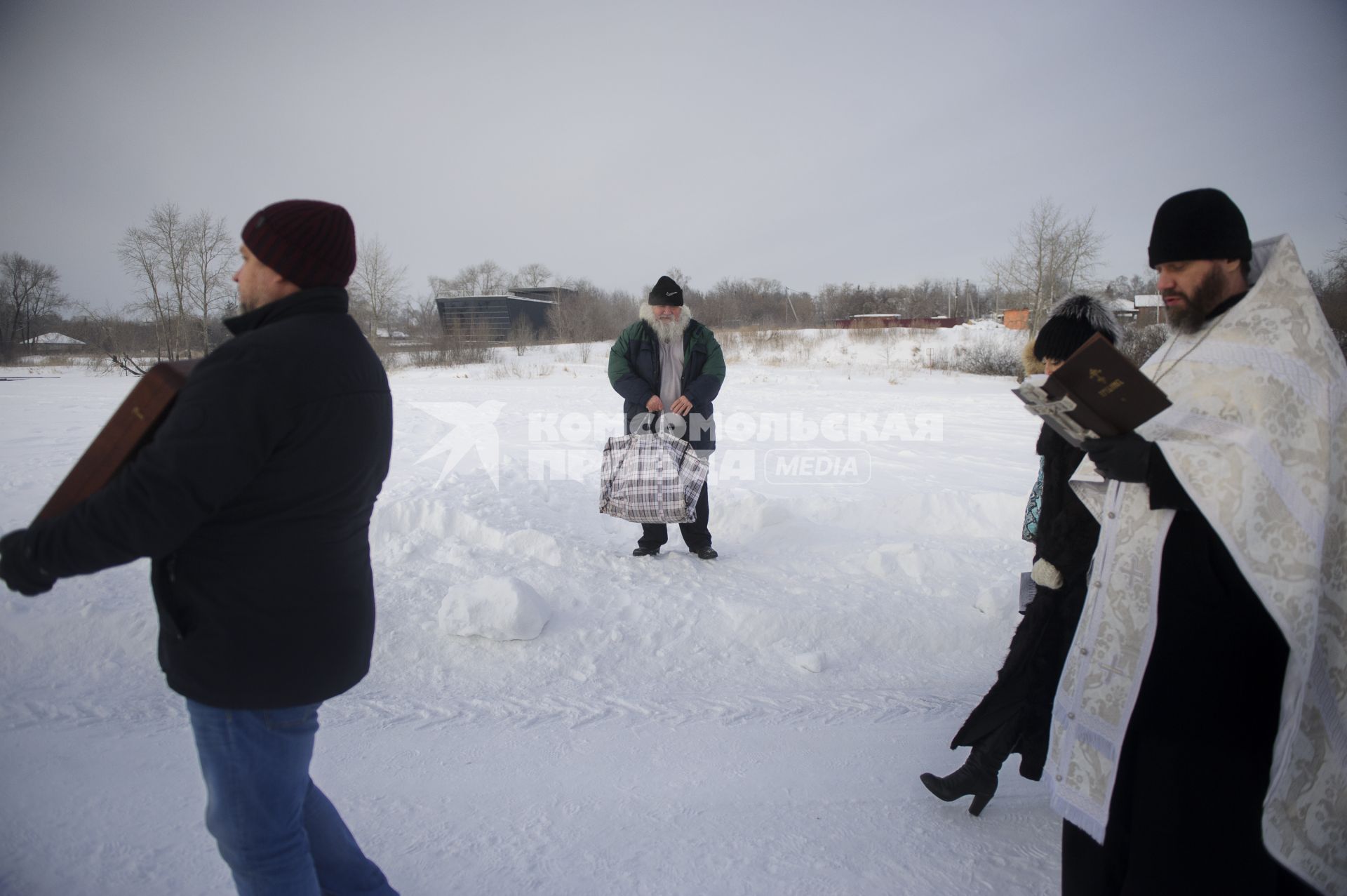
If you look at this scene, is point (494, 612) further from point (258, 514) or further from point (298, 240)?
point (298, 240)

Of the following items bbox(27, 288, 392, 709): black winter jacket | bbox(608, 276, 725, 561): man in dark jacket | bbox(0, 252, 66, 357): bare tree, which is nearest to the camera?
bbox(27, 288, 392, 709): black winter jacket

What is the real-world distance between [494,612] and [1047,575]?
2.55m

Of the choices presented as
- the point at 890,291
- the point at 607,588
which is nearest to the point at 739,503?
the point at 607,588

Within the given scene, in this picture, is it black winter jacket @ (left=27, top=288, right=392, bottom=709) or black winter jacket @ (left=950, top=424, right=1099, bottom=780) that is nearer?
black winter jacket @ (left=27, top=288, right=392, bottom=709)

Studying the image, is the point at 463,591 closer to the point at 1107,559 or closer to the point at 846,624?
the point at 846,624

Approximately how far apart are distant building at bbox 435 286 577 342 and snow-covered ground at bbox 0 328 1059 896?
100ft

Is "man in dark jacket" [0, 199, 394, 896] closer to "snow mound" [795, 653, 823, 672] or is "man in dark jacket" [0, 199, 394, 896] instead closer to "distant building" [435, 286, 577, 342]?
"snow mound" [795, 653, 823, 672]

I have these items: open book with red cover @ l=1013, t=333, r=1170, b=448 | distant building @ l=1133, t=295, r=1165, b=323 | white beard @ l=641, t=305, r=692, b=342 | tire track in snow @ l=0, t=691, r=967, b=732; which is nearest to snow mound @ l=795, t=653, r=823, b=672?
tire track in snow @ l=0, t=691, r=967, b=732

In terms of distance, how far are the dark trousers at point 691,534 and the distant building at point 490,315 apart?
3098cm

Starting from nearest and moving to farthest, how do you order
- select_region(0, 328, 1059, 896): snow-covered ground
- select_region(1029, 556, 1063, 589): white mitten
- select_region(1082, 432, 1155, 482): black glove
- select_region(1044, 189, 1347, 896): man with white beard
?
1. select_region(1044, 189, 1347, 896): man with white beard
2. select_region(1082, 432, 1155, 482): black glove
3. select_region(0, 328, 1059, 896): snow-covered ground
4. select_region(1029, 556, 1063, 589): white mitten

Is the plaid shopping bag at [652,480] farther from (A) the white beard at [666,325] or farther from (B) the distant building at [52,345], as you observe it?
(B) the distant building at [52,345]

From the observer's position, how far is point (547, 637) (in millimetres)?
3705

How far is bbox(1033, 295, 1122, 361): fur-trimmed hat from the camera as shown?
244 centimetres

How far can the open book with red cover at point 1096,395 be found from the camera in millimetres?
1663
